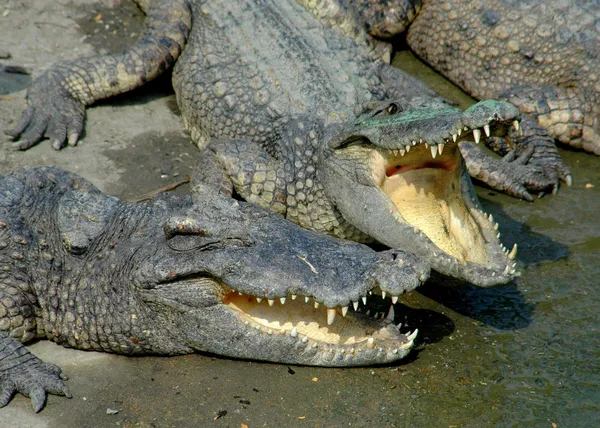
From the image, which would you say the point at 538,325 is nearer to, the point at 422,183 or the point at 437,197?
the point at 437,197

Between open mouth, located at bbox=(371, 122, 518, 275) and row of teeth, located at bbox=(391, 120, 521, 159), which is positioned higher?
row of teeth, located at bbox=(391, 120, 521, 159)

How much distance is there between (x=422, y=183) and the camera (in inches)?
190

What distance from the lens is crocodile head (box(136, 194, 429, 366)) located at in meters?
3.83

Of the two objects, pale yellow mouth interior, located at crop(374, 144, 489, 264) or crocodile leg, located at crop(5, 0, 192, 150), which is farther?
crocodile leg, located at crop(5, 0, 192, 150)

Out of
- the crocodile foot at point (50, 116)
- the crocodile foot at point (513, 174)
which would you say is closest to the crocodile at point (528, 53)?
the crocodile foot at point (513, 174)

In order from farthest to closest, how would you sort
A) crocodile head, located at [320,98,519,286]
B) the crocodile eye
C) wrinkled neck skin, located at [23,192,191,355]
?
1. the crocodile eye
2. crocodile head, located at [320,98,519,286]
3. wrinkled neck skin, located at [23,192,191,355]

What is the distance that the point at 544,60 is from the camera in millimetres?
6609

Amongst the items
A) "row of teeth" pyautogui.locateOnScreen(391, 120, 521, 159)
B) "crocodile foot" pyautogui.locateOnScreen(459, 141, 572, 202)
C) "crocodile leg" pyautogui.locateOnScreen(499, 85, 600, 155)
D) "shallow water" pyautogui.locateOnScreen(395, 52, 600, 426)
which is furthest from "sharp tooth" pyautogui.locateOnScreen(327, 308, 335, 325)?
"crocodile leg" pyautogui.locateOnScreen(499, 85, 600, 155)

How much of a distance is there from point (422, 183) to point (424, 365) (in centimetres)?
112

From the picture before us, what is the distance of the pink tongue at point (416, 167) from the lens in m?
4.72

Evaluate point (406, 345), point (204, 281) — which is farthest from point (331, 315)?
point (204, 281)

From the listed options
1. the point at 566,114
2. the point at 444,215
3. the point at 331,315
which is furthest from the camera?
the point at 566,114

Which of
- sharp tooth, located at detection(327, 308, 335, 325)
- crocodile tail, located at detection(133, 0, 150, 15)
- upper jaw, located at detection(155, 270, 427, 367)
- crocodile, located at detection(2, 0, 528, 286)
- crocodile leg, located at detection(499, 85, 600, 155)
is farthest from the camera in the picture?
crocodile tail, located at detection(133, 0, 150, 15)

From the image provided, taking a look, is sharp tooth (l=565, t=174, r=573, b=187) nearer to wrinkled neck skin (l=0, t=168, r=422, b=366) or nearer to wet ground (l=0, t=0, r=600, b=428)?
wet ground (l=0, t=0, r=600, b=428)
